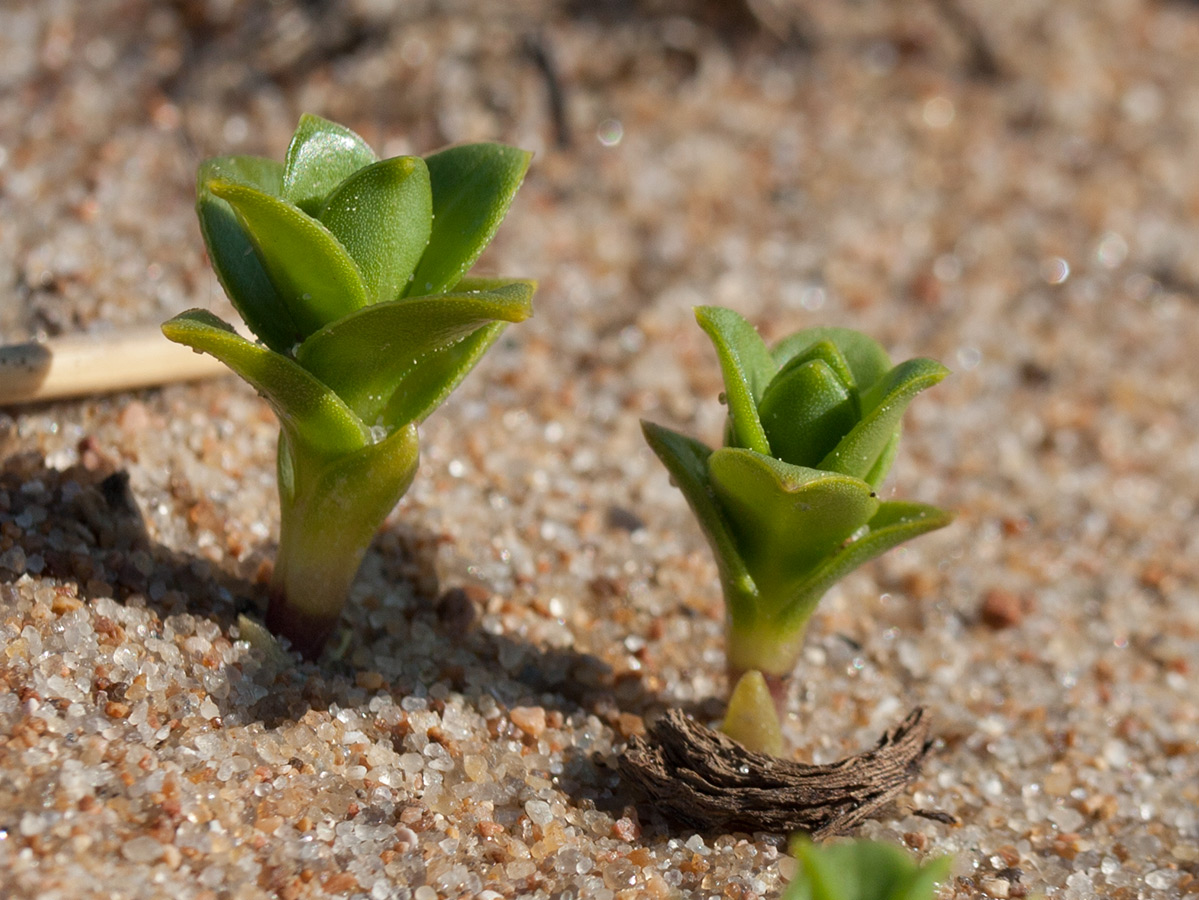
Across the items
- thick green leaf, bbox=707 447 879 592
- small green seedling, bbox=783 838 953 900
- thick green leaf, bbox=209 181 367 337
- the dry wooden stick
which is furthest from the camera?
the dry wooden stick

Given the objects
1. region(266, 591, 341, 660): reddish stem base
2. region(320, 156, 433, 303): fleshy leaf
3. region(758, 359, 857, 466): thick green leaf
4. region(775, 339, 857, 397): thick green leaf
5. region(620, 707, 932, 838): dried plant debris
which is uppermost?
region(320, 156, 433, 303): fleshy leaf

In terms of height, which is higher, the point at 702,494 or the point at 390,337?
the point at 390,337

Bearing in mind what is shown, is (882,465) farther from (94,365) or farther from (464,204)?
(94,365)

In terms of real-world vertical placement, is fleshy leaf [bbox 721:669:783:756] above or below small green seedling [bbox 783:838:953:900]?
below

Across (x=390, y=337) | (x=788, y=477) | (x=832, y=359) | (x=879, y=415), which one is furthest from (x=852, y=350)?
(x=390, y=337)

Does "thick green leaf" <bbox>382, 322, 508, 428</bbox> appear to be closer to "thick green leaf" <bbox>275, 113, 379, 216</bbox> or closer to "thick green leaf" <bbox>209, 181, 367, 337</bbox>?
"thick green leaf" <bbox>209, 181, 367, 337</bbox>

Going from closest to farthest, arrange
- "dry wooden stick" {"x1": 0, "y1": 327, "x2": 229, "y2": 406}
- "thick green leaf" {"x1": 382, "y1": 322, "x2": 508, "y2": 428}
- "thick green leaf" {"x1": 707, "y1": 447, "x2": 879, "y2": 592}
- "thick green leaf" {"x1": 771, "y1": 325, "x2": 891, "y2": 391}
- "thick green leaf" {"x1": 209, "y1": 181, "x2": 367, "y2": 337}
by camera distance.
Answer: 1. "thick green leaf" {"x1": 209, "y1": 181, "x2": 367, "y2": 337}
2. "thick green leaf" {"x1": 707, "y1": 447, "x2": 879, "y2": 592}
3. "thick green leaf" {"x1": 382, "y1": 322, "x2": 508, "y2": 428}
4. "thick green leaf" {"x1": 771, "y1": 325, "x2": 891, "y2": 391}
5. "dry wooden stick" {"x1": 0, "y1": 327, "x2": 229, "y2": 406}

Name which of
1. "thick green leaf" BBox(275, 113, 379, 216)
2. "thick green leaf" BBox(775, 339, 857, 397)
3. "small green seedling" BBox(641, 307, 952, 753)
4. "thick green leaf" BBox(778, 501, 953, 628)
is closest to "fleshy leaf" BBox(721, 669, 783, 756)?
"small green seedling" BBox(641, 307, 952, 753)

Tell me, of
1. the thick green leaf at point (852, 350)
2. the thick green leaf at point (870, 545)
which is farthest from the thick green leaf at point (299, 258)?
the thick green leaf at point (870, 545)

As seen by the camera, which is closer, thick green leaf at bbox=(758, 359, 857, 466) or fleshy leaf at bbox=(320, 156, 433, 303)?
fleshy leaf at bbox=(320, 156, 433, 303)
